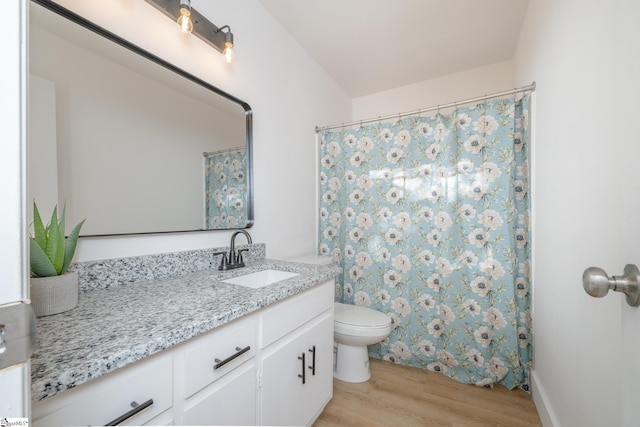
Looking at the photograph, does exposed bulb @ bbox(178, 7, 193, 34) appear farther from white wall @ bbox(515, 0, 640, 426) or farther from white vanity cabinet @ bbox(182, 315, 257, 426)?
white wall @ bbox(515, 0, 640, 426)

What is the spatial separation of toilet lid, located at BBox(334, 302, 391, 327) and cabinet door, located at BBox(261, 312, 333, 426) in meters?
0.31

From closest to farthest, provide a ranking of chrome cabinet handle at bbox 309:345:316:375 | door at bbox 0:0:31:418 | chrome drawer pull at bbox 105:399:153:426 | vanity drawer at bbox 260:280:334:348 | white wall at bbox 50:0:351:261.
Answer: door at bbox 0:0:31:418 → chrome drawer pull at bbox 105:399:153:426 → vanity drawer at bbox 260:280:334:348 → white wall at bbox 50:0:351:261 → chrome cabinet handle at bbox 309:345:316:375

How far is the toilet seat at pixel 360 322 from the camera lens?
5.41ft

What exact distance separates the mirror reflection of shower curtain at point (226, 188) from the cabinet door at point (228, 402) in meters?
0.79

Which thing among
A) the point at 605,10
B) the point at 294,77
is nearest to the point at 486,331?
the point at 605,10

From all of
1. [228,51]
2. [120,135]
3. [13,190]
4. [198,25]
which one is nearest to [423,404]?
[13,190]

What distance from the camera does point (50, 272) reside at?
0.76m

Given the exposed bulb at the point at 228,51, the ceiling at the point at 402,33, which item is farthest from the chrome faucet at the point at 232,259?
the ceiling at the point at 402,33

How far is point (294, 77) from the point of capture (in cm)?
206

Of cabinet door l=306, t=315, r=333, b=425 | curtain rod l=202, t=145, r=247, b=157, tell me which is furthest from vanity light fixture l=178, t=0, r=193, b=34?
cabinet door l=306, t=315, r=333, b=425

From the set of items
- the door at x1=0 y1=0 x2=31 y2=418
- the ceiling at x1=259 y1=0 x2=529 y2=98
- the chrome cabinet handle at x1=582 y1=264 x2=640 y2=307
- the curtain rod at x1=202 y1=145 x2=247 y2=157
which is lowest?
the chrome cabinet handle at x1=582 y1=264 x2=640 y2=307

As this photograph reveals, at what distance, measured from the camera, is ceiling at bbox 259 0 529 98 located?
1704 millimetres

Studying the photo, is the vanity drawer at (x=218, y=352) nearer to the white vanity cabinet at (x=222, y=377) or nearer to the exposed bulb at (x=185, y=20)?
the white vanity cabinet at (x=222, y=377)

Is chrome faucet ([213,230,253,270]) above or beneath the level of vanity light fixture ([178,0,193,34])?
beneath
